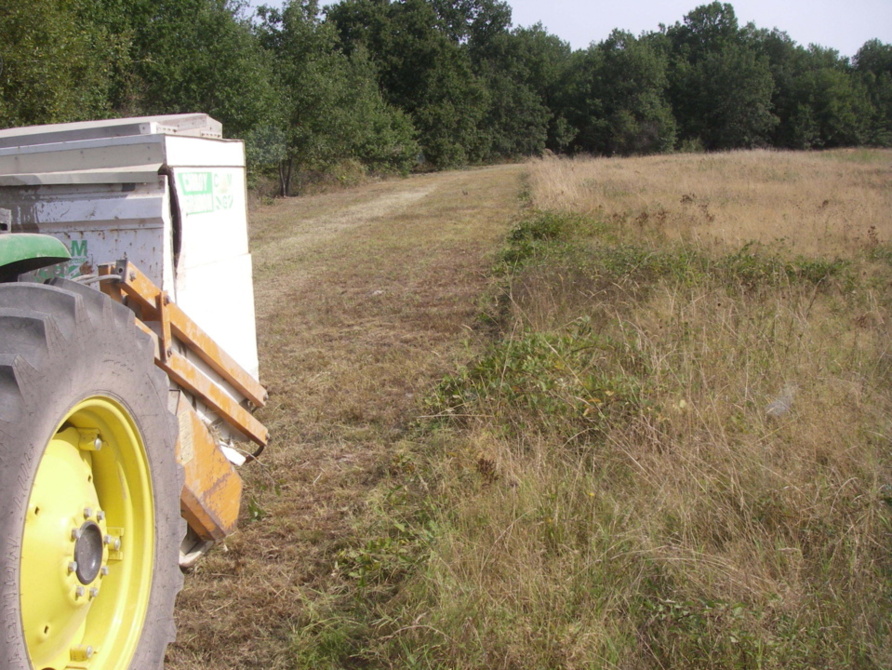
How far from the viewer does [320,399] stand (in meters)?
5.43

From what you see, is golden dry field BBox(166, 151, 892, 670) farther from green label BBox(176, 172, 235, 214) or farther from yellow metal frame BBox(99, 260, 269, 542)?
green label BBox(176, 172, 235, 214)

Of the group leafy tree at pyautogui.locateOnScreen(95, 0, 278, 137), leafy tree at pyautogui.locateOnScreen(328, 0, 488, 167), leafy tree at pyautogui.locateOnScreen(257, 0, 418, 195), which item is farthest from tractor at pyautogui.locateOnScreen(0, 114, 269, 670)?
leafy tree at pyautogui.locateOnScreen(328, 0, 488, 167)

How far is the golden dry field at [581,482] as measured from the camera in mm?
2705

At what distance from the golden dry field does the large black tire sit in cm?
59

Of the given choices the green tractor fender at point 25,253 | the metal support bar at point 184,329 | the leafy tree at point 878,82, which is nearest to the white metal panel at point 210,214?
the metal support bar at point 184,329

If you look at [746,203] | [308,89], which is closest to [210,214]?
[746,203]

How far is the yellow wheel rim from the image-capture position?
6.76 ft

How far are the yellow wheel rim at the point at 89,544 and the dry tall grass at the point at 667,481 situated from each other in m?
0.93

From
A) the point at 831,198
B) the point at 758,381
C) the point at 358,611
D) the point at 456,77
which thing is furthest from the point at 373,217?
the point at 456,77

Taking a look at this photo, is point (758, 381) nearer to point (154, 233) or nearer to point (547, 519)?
point (547, 519)

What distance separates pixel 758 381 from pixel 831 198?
11.3m

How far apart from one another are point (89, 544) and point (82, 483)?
0.19 metres

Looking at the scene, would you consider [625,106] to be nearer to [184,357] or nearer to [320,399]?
[320,399]

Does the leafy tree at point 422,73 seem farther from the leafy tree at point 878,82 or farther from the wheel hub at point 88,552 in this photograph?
the wheel hub at point 88,552
